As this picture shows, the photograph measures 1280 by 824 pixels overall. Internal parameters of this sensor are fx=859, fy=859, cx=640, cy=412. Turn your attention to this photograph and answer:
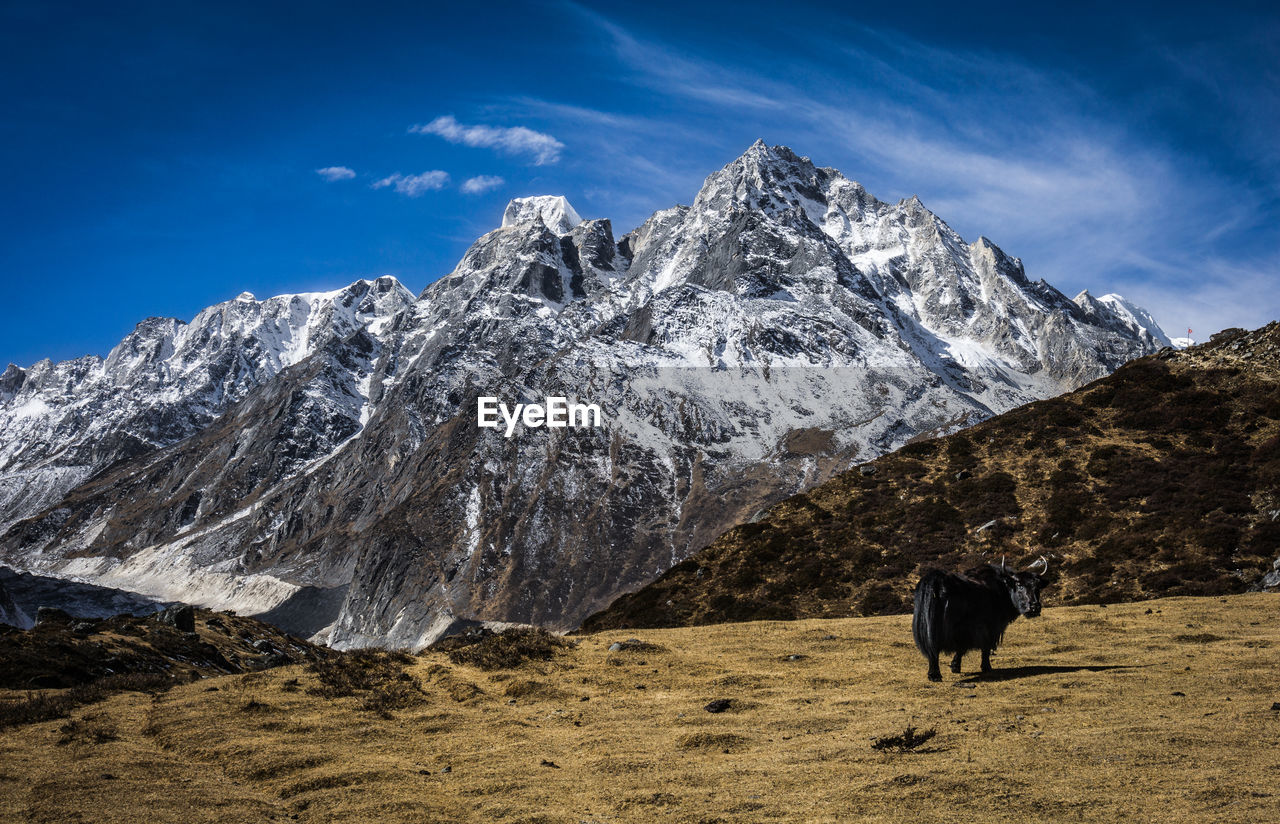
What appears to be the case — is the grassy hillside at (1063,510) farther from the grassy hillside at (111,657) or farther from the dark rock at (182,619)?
the dark rock at (182,619)

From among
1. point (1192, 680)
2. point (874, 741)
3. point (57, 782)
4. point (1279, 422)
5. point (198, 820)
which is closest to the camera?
point (198, 820)

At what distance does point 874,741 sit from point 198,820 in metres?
10.5

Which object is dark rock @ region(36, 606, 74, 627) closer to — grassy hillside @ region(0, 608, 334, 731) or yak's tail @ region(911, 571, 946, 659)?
grassy hillside @ region(0, 608, 334, 731)

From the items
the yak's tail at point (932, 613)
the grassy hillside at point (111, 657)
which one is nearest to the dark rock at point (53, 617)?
the grassy hillside at point (111, 657)

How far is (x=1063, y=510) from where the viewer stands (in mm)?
42031

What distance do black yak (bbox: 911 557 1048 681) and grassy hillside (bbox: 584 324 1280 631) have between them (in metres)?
15.6

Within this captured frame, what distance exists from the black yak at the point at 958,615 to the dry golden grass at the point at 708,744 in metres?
0.79

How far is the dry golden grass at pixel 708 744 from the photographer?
11.9m

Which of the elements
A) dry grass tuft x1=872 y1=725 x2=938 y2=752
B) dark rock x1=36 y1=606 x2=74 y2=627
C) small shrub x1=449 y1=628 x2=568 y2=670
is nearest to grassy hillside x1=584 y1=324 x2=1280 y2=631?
small shrub x1=449 y1=628 x2=568 y2=670

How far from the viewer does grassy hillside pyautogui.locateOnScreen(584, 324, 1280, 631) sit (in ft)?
119

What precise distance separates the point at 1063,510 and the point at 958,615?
2541 centimetres

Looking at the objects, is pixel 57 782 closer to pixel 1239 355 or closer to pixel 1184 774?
pixel 1184 774

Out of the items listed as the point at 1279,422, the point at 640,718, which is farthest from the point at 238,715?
the point at 1279,422

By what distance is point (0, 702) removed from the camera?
16969 millimetres
